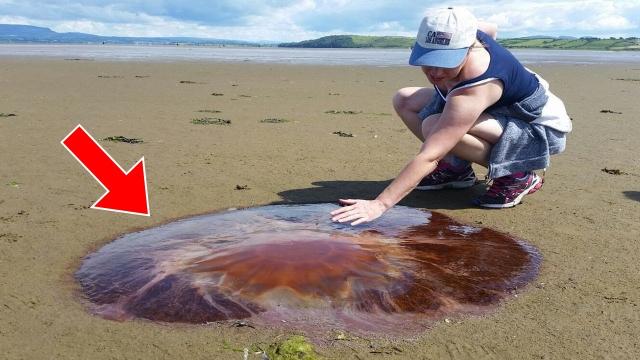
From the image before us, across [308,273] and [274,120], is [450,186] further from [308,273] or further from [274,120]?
[274,120]

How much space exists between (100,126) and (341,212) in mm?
5831

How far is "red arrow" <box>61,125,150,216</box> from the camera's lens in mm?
4520

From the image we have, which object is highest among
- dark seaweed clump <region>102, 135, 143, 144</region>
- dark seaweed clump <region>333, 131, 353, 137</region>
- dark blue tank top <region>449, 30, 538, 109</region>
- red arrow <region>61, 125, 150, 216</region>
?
dark blue tank top <region>449, 30, 538, 109</region>

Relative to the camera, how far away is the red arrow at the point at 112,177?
452 cm

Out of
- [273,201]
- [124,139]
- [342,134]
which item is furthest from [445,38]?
[124,139]

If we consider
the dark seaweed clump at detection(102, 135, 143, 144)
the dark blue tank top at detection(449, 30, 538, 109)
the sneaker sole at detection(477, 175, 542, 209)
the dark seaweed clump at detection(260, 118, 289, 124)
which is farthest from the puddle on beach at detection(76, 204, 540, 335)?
the dark seaweed clump at detection(260, 118, 289, 124)

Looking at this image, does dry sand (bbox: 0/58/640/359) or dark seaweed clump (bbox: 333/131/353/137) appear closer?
dry sand (bbox: 0/58/640/359)

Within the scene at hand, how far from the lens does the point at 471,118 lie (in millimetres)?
3797

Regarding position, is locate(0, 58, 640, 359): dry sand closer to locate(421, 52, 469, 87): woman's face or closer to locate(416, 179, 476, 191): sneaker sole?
locate(416, 179, 476, 191): sneaker sole

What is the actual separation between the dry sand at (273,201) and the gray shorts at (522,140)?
348 mm

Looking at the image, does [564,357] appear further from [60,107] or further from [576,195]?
[60,107]

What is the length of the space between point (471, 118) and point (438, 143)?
284mm

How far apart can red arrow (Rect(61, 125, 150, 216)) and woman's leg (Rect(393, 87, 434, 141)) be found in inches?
84.6

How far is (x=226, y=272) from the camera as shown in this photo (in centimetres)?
305
